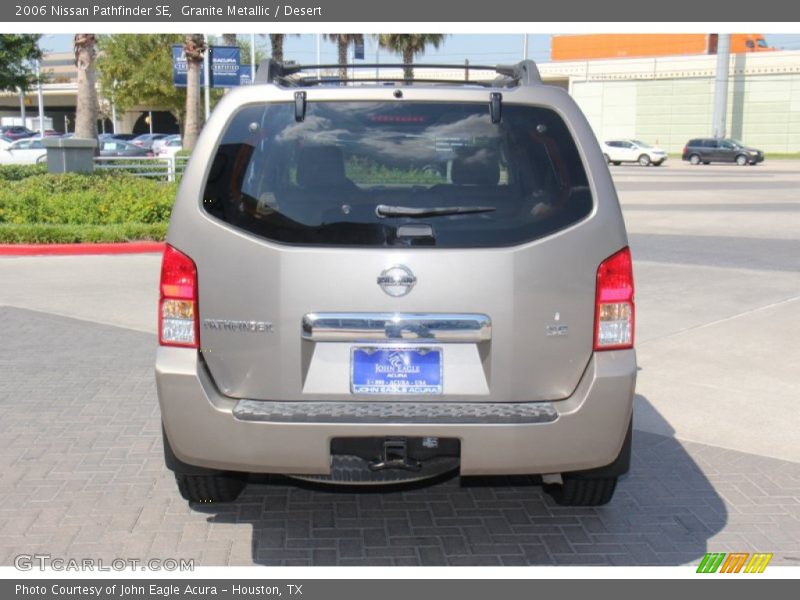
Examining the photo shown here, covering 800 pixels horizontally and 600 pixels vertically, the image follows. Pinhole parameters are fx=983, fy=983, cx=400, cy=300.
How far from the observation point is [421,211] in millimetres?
3867

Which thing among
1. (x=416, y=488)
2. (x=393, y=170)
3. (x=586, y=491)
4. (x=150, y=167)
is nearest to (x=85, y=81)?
(x=150, y=167)

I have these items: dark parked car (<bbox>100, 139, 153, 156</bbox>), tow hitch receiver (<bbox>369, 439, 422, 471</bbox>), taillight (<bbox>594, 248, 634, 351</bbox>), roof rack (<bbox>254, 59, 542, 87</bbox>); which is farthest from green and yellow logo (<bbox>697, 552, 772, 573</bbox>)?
dark parked car (<bbox>100, 139, 153, 156</bbox>)

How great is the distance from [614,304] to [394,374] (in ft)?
3.07

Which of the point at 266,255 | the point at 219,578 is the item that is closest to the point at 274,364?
the point at 266,255

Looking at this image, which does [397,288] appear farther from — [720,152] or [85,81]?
[720,152]

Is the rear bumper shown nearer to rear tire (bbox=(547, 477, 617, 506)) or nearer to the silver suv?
the silver suv

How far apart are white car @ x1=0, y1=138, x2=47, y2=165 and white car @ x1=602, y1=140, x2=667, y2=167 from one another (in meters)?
29.4

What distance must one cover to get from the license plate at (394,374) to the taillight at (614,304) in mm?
670

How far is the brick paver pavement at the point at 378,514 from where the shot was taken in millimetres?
4305

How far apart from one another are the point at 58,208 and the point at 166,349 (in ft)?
41.9

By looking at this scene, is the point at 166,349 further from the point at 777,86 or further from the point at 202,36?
the point at 777,86

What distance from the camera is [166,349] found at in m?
4.02

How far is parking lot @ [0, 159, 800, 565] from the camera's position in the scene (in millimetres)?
4363

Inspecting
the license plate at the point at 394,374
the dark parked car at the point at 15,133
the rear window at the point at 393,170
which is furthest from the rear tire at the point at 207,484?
the dark parked car at the point at 15,133
